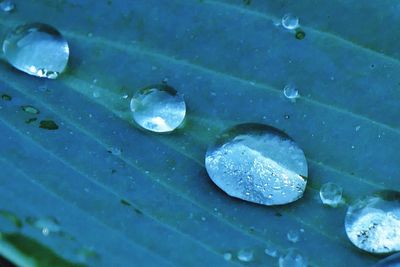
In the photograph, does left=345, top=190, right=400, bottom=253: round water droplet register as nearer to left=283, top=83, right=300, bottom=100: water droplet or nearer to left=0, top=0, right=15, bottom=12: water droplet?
left=283, top=83, right=300, bottom=100: water droplet

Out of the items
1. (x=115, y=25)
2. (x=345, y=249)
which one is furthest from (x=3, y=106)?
(x=345, y=249)

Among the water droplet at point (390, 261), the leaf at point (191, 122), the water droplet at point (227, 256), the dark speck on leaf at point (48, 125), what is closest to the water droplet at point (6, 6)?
the leaf at point (191, 122)

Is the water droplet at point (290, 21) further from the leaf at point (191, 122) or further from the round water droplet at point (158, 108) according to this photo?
the round water droplet at point (158, 108)

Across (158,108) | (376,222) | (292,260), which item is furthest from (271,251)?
(158,108)

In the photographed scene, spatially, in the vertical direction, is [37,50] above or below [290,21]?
below

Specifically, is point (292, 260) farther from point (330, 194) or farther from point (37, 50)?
point (37, 50)

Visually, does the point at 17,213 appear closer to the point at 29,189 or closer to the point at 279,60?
the point at 29,189
